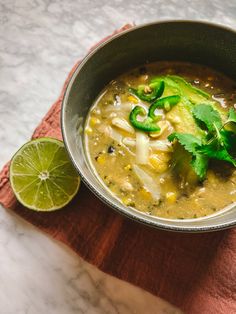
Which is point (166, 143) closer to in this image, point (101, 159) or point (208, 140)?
point (208, 140)

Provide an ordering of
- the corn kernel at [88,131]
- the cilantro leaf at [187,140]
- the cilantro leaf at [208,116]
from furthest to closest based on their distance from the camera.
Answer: the corn kernel at [88,131] < the cilantro leaf at [208,116] < the cilantro leaf at [187,140]

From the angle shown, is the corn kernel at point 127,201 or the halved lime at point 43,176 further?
the halved lime at point 43,176

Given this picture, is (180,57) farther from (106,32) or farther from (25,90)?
(25,90)

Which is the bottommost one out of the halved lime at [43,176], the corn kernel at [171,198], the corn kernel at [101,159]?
the halved lime at [43,176]

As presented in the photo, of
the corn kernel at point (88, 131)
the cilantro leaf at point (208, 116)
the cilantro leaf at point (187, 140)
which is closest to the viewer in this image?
the cilantro leaf at point (187, 140)

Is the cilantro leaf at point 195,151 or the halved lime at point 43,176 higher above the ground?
the cilantro leaf at point 195,151

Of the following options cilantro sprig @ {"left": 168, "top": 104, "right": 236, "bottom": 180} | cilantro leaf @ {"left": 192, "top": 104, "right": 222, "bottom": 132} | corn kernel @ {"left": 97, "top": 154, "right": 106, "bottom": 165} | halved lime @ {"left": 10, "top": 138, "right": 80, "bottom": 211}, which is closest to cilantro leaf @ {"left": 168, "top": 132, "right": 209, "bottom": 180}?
cilantro sprig @ {"left": 168, "top": 104, "right": 236, "bottom": 180}

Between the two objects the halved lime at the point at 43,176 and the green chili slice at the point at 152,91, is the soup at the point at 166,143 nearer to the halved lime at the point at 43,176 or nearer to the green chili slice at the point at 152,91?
the green chili slice at the point at 152,91

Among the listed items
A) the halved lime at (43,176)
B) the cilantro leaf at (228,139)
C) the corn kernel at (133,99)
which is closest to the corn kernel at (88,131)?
the halved lime at (43,176)

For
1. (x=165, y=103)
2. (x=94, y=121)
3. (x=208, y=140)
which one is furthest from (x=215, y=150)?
(x=94, y=121)
